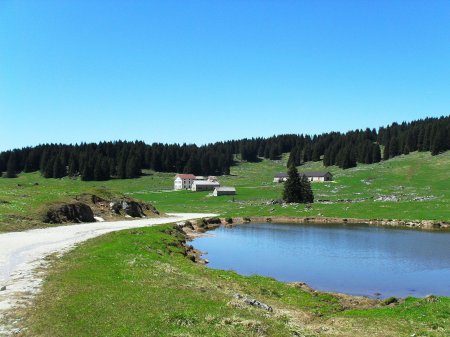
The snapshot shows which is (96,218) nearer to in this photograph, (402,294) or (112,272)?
(112,272)

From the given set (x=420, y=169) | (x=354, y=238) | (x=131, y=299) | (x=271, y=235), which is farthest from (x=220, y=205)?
(x=131, y=299)

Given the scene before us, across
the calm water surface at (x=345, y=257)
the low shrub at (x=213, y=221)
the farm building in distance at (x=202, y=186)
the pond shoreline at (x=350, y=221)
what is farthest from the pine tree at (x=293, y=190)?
the farm building in distance at (x=202, y=186)

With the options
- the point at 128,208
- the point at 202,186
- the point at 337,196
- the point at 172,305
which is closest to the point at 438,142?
the point at 337,196

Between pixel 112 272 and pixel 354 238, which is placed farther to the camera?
pixel 354 238

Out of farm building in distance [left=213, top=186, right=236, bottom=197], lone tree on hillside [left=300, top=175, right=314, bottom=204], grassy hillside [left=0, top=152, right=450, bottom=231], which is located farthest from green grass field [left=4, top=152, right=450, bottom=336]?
farm building in distance [left=213, top=186, right=236, bottom=197]

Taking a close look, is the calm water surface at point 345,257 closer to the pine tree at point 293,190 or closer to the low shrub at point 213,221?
the low shrub at point 213,221

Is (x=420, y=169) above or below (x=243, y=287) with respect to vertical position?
above

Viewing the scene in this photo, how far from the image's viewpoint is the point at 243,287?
A: 28859 millimetres

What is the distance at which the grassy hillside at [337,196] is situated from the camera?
66.5 metres

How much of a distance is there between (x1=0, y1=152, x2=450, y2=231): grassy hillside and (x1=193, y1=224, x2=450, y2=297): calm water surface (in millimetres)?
22073

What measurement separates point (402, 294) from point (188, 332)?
880 inches

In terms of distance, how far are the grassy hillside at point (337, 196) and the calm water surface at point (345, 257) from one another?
22.1 m

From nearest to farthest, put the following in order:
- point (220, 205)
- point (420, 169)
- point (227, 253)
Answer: point (227, 253) < point (220, 205) < point (420, 169)

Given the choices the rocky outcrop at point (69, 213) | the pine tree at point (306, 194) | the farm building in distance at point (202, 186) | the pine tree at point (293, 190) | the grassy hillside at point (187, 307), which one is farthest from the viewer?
the farm building in distance at point (202, 186)
